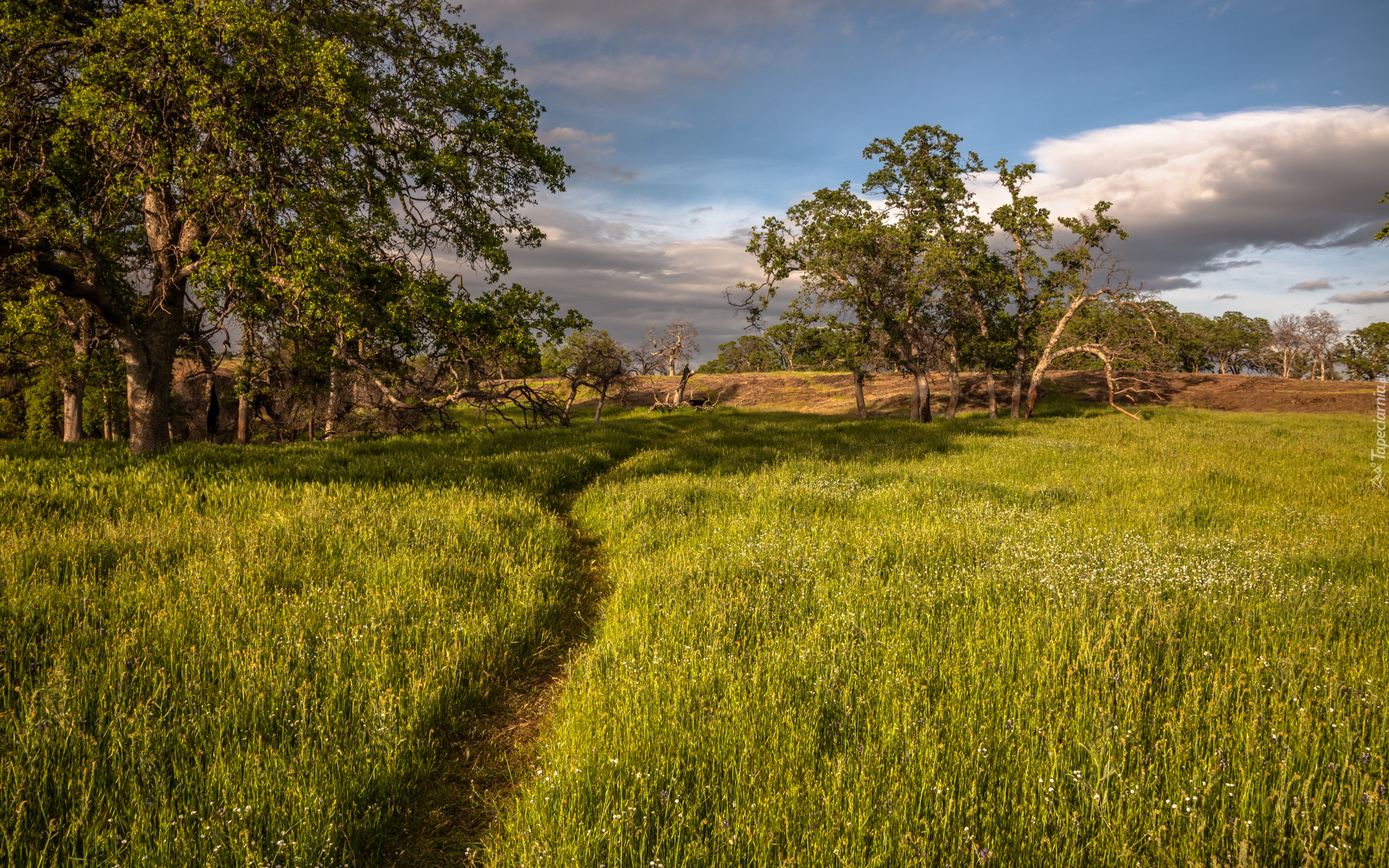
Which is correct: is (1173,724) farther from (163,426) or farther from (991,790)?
(163,426)

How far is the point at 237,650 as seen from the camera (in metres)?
3.85

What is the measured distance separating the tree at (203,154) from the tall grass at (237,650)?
4419 mm

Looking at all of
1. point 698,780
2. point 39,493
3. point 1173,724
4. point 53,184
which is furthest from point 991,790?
point 53,184

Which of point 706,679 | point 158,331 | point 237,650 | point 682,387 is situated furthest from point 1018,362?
point 158,331

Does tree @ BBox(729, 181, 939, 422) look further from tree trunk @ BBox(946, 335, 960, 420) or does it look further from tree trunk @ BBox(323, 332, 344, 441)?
tree trunk @ BBox(323, 332, 344, 441)

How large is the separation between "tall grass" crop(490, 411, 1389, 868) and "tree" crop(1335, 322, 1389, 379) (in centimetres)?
10177

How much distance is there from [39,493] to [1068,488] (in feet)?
51.1

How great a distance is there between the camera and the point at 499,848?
8.98 feet

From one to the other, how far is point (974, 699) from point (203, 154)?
14.0 metres

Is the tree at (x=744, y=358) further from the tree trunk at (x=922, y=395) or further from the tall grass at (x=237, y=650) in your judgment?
the tall grass at (x=237, y=650)

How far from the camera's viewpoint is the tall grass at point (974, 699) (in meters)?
2.51

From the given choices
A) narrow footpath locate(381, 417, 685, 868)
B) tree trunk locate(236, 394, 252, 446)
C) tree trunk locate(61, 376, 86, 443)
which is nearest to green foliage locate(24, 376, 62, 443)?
tree trunk locate(61, 376, 86, 443)

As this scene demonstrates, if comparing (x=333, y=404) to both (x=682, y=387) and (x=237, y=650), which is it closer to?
(x=237, y=650)

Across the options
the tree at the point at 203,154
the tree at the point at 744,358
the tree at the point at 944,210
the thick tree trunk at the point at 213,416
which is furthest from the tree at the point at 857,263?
the tree at the point at 744,358
